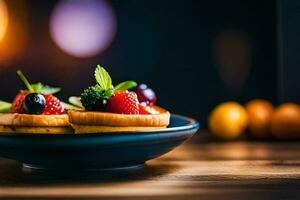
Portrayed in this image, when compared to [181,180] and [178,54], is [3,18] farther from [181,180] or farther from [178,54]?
[181,180]

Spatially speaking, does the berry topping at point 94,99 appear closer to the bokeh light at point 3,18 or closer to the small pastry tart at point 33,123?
the small pastry tart at point 33,123

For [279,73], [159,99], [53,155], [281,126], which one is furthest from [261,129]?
[53,155]

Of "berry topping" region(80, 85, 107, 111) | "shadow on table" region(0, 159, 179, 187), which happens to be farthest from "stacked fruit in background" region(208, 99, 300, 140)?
"berry topping" region(80, 85, 107, 111)

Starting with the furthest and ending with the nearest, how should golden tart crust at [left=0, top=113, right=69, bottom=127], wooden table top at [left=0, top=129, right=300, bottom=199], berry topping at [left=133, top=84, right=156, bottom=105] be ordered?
berry topping at [left=133, top=84, right=156, bottom=105]
golden tart crust at [left=0, top=113, right=69, bottom=127]
wooden table top at [left=0, top=129, right=300, bottom=199]

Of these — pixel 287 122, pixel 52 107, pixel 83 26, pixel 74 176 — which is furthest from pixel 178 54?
pixel 74 176

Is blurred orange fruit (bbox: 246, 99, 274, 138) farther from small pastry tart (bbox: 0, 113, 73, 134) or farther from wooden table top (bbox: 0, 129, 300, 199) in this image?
small pastry tart (bbox: 0, 113, 73, 134)

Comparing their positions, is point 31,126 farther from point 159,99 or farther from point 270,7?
point 270,7

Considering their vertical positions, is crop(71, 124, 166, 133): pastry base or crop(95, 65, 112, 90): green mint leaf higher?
crop(95, 65, 112, 90): green mint leaf
